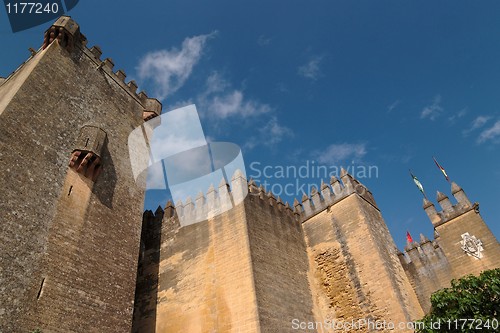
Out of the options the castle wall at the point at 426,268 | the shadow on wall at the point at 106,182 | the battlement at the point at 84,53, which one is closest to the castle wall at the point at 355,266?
the castle wall at the point at 426,268

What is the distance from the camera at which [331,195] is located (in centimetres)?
1608

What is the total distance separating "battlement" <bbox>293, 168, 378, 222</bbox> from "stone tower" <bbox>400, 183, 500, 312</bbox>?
8.47 feet

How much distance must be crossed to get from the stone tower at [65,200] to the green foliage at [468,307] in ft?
26.8

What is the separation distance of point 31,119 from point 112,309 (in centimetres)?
575

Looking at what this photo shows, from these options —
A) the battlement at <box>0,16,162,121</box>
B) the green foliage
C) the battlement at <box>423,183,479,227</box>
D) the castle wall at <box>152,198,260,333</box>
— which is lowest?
the green foliage

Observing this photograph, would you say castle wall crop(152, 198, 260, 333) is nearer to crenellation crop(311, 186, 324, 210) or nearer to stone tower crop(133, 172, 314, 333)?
stone tower crop(133, 172, 314, 333)

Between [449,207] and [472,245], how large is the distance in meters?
1.97

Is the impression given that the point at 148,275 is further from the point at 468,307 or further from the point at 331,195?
the point at 468,307

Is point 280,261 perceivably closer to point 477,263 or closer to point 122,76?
point 477,263

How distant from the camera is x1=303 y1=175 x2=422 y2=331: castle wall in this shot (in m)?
12.3

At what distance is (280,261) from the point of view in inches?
515

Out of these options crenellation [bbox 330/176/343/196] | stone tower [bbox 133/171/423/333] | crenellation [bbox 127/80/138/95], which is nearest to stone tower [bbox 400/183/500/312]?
stone tower [bbox 133/171/423/333]

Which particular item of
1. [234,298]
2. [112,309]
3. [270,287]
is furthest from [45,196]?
[270,287]

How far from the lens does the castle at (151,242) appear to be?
9148 mm
